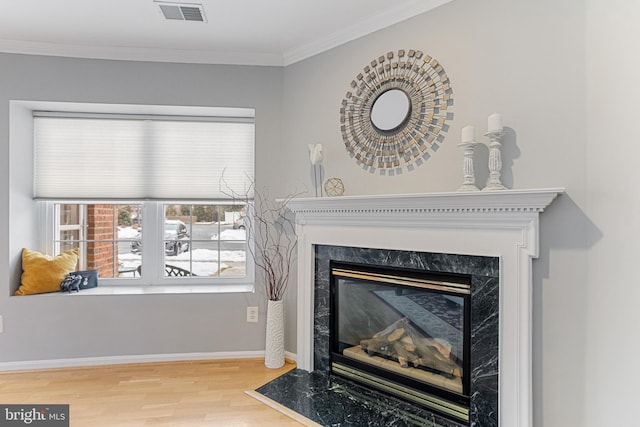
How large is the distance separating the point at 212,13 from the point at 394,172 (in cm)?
147

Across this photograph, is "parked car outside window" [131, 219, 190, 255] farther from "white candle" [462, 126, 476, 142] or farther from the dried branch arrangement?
"white candle" [462, 126, 476, 142]

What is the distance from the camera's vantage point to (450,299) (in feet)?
6.58

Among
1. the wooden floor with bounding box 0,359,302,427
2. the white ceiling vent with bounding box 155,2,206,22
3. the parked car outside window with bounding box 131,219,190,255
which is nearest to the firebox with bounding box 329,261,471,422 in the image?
the wooden floor with bounding box 0,359,302,427

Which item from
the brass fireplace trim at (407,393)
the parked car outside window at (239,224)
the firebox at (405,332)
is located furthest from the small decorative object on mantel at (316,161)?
the brass fireplace trim at (407,393)

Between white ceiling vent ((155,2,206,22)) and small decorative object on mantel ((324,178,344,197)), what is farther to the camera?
small decorative object on mantel ((324,178,344,197))

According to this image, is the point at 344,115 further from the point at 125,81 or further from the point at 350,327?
the point at 125,81

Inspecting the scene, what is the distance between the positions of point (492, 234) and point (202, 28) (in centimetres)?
219

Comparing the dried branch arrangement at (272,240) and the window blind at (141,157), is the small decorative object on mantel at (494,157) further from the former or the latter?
the window blind at (141,157)

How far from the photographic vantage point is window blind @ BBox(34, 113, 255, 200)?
2936 millimetres

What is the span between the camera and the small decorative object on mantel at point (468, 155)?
1.84m

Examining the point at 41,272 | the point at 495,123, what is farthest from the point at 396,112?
the point at 41,272

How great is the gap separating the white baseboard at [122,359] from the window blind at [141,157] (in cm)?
121

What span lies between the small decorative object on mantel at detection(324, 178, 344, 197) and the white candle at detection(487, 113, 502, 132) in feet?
3.32

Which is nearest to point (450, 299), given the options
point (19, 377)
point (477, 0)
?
point (477, 0)
